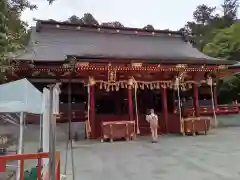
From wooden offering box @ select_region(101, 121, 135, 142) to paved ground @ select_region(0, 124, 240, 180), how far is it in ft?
1.61

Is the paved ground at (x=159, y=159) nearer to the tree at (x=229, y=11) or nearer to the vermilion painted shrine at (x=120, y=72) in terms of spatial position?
the vermilion painted shrine at (x=120, y=72)

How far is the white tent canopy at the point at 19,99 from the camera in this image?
5659mm

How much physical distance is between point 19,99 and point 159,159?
4587 millimetres

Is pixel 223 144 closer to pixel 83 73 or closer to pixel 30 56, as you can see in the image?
pixel 83 73

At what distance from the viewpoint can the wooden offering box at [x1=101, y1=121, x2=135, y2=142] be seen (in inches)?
479

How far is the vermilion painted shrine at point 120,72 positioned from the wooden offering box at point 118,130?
5 centimetres

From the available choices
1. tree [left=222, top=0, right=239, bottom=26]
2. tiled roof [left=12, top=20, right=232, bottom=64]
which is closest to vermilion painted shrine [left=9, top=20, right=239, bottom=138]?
tiled roof [left=12, top=20, right=232, bottom=64]

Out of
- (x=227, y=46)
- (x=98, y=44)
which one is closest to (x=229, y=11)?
(x=227, y=46)

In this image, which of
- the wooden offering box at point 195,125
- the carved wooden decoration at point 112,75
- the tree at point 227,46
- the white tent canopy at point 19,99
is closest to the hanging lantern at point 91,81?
the carved wooden decoration at point 112,75

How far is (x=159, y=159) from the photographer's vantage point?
28.1ft

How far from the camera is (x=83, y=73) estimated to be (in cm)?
1282

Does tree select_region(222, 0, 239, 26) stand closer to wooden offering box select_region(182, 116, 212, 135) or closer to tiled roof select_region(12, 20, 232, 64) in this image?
tiled roof select_region(12, 20, 232, 64)

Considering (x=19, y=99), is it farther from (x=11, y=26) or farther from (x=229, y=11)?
(x=229, y=11)

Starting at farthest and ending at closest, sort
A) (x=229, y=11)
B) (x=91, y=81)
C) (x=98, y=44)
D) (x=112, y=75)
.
Answer: (x=229, y=11)
(x=98, y=44)
(x=112, y=75)
(x=91, y=81)
